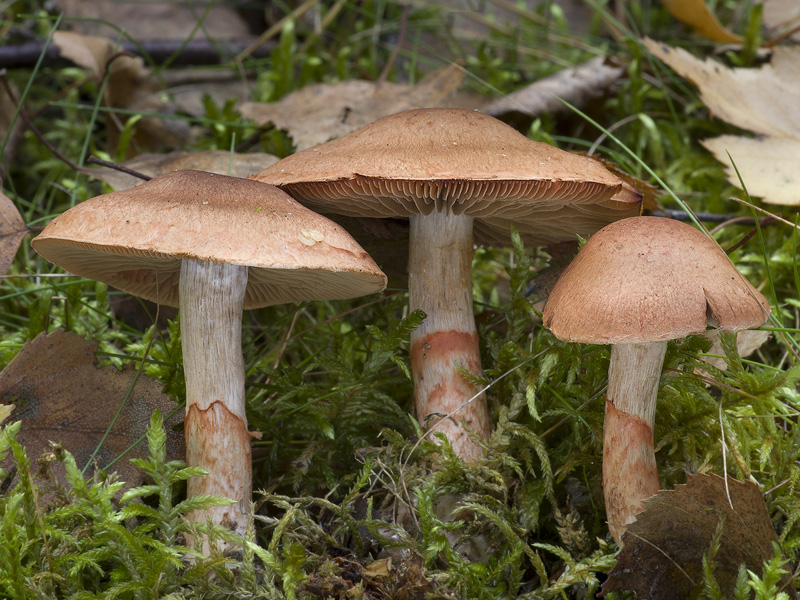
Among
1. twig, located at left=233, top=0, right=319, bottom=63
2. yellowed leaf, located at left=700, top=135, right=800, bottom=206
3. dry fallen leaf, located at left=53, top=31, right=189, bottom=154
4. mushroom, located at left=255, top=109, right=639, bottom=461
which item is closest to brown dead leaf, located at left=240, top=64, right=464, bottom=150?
dry fallen leaf, located at left=53, top=31, right=189, bottom=154

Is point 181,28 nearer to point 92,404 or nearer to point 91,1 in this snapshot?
point 91,1

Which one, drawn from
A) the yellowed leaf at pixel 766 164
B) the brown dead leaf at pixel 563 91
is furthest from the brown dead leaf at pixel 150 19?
the yellowed leaf at pixel 766 164

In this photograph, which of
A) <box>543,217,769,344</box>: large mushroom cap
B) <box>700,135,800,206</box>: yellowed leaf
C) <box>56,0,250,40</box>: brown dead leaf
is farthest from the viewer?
<box>56,0,250,40</box>: brown dead leaf

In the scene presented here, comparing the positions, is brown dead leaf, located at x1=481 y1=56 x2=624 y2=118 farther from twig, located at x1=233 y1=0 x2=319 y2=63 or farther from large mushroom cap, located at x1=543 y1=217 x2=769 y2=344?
large mushroom cap, located at x1=543 y1=217 x2=769 y2=344

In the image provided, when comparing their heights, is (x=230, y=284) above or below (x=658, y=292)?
below

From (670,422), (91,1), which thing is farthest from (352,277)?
(91,1)

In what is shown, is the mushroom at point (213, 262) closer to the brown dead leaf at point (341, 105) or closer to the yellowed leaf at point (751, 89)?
the brown dead leaf at point (341, 105)

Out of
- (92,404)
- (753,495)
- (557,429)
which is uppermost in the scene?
(753,495)
